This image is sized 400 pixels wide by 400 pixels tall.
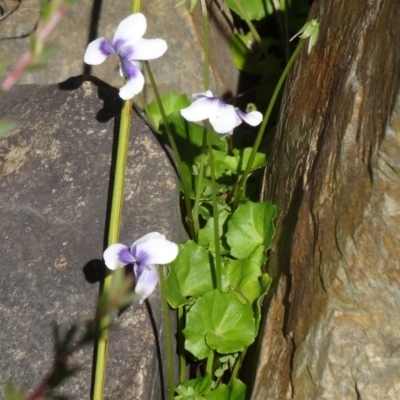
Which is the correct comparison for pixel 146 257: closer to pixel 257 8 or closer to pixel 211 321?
pixel 211 321

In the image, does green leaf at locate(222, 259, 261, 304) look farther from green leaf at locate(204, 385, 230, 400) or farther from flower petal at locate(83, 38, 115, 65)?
flower petal at locate(83, 38, 115, 65)

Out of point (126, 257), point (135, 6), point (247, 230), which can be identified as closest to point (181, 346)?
point (247, 230)

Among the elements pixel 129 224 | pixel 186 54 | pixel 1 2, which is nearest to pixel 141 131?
pixel 129 224

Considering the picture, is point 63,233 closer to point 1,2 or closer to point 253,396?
point 253,396

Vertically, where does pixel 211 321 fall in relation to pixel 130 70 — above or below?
below

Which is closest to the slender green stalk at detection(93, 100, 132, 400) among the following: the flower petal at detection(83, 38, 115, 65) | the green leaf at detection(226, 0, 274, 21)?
the flower petal at detection(83, 38, 115, 65)

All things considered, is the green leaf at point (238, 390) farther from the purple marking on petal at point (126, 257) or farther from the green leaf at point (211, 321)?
the purple marking on petal at point (126, 257)
